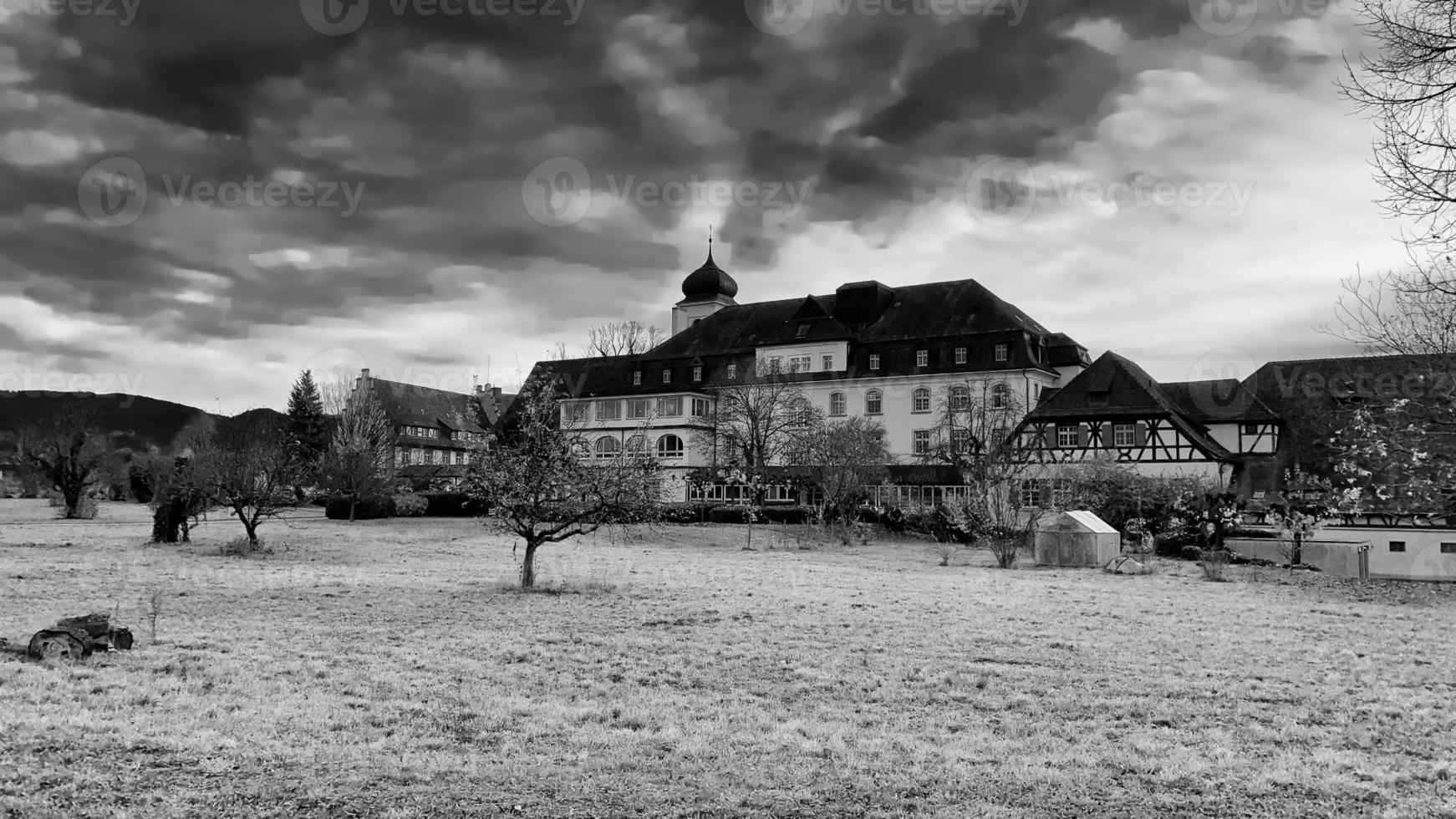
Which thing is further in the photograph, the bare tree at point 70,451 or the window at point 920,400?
the window at point 920,400

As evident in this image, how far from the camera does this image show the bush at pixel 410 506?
48812 mm

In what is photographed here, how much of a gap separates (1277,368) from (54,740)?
54.2 metres

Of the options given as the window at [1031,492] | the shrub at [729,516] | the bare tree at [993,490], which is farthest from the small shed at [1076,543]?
the shrub at [729,516]

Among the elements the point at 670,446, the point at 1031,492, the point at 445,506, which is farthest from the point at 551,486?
the point at 670,446

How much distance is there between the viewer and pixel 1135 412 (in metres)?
46.6

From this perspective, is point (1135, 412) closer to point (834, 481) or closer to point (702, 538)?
point (834, 481)

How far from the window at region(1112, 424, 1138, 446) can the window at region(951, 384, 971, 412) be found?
7076 millimetres

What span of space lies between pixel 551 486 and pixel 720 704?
10.0 m

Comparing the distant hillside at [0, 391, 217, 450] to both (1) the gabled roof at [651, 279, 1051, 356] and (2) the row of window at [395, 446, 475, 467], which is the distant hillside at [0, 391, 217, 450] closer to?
(2) the row of window at [395, 446, 475, 467]

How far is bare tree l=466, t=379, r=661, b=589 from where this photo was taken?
19.5 m

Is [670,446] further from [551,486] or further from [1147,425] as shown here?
[551,486]

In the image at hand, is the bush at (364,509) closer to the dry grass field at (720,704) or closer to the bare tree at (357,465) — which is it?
the bare tree at (357,465)

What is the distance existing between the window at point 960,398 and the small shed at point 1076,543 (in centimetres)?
2346

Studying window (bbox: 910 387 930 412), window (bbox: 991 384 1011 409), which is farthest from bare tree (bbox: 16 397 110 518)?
window (bbox: 991 384 1011 409)
